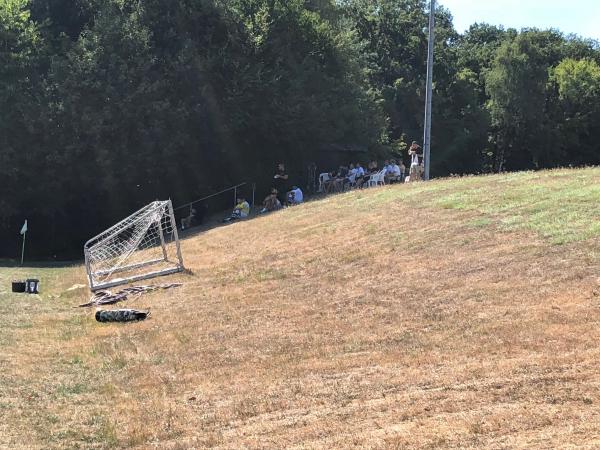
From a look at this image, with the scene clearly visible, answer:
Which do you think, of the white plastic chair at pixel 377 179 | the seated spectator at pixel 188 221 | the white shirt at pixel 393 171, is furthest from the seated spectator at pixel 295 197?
the seated spectator at pixel 188 221

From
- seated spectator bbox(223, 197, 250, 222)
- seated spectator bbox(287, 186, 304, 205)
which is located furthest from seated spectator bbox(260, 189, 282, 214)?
seated spectator bbox(223, 197, 250, 222)

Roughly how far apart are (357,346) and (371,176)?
20.3 meters

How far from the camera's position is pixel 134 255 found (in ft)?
75.7

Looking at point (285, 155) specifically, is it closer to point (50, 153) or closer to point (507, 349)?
point (50, 153)

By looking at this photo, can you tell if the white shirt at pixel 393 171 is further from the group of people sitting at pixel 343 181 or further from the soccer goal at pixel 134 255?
the soccer goal at pixel 134 255

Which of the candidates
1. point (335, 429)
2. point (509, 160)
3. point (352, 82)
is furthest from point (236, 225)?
point (509, 160)

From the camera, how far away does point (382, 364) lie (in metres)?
8.17

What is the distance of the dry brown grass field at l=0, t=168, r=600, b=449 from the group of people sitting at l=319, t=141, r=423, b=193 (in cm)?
867

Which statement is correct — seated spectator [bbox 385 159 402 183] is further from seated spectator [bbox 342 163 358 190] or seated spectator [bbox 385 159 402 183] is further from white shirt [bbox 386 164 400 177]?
seated spectator [bbox 342 163 358 190]

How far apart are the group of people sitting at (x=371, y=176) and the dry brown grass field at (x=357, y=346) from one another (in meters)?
8.67

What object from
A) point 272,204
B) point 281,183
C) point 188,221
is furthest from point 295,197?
point 281,183

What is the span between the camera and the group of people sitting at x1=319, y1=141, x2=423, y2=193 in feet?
88.0

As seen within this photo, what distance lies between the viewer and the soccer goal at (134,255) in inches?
740

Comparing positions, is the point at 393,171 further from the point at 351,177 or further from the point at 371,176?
the point at 351,177
